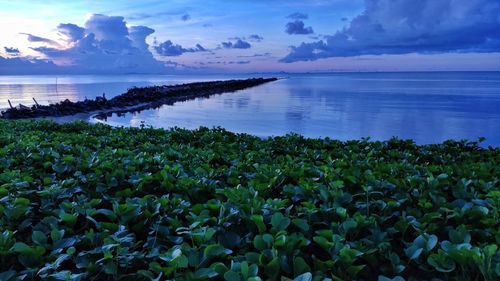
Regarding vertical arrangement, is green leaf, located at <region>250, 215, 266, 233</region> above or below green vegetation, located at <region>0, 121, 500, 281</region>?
above

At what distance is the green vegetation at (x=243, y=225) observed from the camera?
Result: 1.76 meters

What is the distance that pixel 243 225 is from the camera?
2258 millimetres

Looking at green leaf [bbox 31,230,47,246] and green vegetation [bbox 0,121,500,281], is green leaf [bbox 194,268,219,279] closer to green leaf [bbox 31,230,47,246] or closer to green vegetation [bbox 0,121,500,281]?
green vegetation [bbox 0,121,500,281]

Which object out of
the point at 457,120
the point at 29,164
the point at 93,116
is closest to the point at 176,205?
the point at 29,164

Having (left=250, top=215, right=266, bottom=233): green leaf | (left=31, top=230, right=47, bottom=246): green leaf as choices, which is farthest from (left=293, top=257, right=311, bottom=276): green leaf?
(left=31, top=230, right=47, bottom=246): green leaf

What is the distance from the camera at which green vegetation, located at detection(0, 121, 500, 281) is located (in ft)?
5.77

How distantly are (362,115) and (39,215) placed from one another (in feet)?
87.9

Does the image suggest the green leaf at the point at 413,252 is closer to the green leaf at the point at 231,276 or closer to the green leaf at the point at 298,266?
the green leaf at the point at 298,266

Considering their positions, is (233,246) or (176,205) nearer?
(233,246)

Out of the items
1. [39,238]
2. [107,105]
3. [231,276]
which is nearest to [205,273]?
[231,276]

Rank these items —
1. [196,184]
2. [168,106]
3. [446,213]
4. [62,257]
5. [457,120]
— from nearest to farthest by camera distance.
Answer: [62,257] → [446,213] → [196,184] → [457,120] → [168,106]

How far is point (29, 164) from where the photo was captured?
12.8ft

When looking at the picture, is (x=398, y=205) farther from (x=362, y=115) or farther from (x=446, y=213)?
(x=362, y=115)

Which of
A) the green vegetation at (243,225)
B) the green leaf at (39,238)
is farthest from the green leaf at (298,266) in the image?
the green leaf at (39,238)
